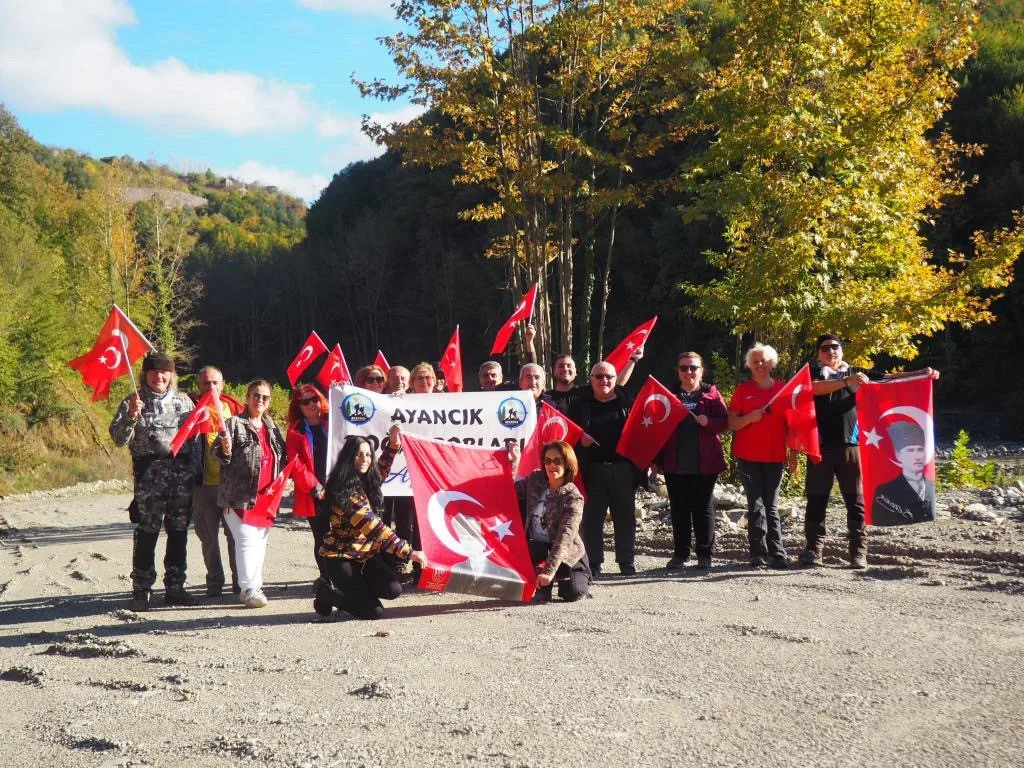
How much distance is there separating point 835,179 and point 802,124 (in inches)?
44.1

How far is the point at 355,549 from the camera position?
7543 millimetres

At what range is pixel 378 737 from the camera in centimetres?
464

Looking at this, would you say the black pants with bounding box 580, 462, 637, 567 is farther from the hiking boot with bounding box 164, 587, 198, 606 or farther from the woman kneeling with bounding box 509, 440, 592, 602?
the hiking boot with bounding box 164, 587, 198, 606

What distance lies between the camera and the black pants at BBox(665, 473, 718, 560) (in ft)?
29.9

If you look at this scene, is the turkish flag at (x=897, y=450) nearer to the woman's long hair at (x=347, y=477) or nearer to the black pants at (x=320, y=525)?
the woman's long hair at (x=347, y=477)

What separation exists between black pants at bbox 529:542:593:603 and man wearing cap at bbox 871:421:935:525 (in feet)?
9.18

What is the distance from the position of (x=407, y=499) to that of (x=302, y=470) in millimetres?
1083

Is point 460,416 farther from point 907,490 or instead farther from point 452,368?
point 907,490

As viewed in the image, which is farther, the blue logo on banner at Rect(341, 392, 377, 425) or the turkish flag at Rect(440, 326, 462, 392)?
the turkish flag at Rect(440, 326, 462, 392)

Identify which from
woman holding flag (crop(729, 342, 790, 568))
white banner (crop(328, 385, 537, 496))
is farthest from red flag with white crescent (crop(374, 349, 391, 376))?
woman holding flag (crop(729, 342, 790, 568))

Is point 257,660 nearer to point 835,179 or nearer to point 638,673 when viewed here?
point 638,673

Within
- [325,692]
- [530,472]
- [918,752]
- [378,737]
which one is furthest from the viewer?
[530,472]

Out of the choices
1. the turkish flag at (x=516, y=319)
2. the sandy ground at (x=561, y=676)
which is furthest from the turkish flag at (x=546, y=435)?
the turkish flag at (x=516, y=319)

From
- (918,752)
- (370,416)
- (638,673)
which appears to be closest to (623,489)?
(370,416)
